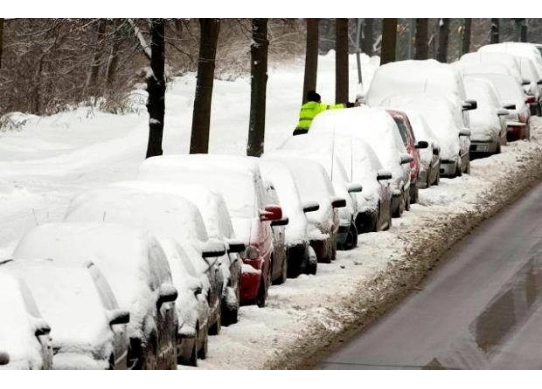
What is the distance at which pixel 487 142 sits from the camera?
36719mm

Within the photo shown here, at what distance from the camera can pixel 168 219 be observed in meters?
16.7

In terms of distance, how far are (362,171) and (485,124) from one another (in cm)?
1142

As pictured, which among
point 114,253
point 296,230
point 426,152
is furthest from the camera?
point 426,152

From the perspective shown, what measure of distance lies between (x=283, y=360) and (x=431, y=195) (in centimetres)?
1453

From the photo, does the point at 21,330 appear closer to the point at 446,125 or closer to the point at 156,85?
the point at 156,85

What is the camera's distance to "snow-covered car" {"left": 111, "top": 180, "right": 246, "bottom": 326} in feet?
56.7

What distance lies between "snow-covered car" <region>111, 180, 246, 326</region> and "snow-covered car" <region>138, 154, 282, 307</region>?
46cm

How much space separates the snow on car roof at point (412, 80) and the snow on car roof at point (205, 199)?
1907 centimetres

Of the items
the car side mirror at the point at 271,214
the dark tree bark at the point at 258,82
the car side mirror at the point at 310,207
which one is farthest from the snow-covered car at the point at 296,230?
the dark tree bark at the point at 258,82

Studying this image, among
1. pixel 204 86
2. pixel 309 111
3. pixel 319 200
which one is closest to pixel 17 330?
pixel 319 200

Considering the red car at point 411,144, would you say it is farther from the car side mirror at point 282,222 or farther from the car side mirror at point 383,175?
the car side mirror at point 282,222

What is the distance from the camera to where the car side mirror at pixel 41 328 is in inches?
448

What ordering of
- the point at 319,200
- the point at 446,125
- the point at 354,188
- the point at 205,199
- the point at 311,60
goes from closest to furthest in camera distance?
the point at 205,199 < the point at 319,200 < the point at 354,188 < the point at 446,125 < the point at 311,60

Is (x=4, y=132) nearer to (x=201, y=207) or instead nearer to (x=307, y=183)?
(x=307, y=183)
